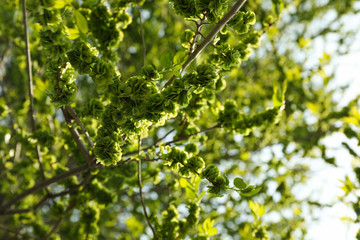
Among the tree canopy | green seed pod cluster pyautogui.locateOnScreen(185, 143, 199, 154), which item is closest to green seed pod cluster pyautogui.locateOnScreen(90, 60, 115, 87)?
the tree canopy

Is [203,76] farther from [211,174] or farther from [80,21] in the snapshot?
[80,21]

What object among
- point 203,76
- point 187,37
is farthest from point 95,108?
point 203,76

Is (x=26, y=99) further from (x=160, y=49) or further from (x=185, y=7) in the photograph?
(x=185, y=7)

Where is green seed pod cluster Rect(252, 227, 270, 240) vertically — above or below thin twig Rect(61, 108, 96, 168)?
below

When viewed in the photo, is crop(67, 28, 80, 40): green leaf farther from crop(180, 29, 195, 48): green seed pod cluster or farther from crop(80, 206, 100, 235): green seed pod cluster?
crop(80, 206, 100, 235): green seed pod cluster

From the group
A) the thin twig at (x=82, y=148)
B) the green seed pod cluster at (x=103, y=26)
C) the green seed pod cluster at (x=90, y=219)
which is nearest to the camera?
the green seed pod cluster at (x=103, y=26)

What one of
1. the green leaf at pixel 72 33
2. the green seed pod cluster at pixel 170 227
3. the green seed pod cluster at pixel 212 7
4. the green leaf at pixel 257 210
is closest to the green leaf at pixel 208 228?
the green seed pod cluster at pixel 170 227

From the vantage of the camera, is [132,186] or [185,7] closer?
[185,7]

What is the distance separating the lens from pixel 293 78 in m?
3.64

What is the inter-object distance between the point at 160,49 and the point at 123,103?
3374 millimetres

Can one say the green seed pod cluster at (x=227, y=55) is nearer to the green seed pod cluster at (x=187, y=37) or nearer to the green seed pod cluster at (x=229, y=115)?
the green seed pod cluster at (x=187, y=37)

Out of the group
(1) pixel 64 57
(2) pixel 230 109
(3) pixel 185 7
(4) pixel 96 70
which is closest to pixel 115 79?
(4) pixel 96 70

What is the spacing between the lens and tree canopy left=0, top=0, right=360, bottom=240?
1.39m

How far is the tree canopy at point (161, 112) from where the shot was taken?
1.39 meters
